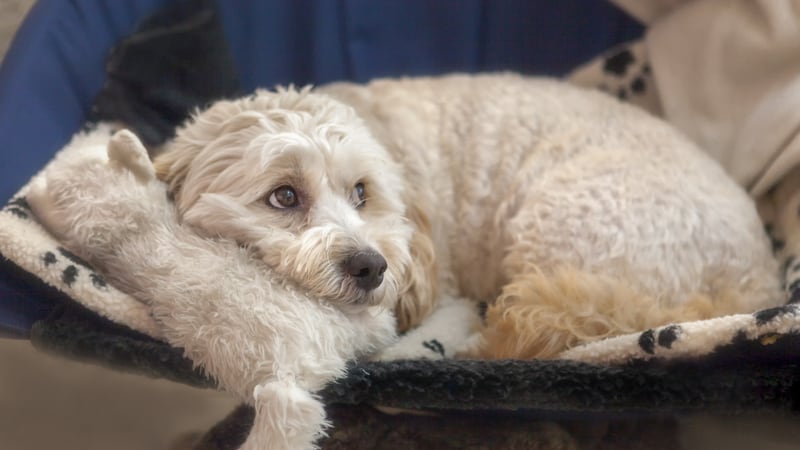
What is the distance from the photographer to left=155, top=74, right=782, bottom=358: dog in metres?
1.19

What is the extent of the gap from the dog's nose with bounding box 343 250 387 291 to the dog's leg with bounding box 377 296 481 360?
0.56 feet

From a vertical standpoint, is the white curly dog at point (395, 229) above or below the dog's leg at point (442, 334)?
above

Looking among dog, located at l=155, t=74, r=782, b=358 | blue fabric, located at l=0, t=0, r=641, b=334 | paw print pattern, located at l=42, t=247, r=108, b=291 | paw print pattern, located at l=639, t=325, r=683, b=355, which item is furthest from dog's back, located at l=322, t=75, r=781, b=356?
paw print pattern, located at l=42, t=247, r=108, b=291

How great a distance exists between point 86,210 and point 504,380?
0.69 meters

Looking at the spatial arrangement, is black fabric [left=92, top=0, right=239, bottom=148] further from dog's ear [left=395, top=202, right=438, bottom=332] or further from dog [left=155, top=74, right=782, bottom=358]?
dog's ear [left=395, top=202, right=438, bottom=332]

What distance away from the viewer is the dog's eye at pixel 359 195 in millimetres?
1292

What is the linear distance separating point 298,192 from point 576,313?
50 centimetres

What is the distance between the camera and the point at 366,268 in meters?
1.12

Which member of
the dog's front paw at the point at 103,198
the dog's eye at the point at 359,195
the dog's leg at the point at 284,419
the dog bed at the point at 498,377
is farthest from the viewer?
the dog's eye at the point at 359,195

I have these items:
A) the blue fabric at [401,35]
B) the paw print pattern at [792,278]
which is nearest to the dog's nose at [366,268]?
the paw print pattern at [792,278]

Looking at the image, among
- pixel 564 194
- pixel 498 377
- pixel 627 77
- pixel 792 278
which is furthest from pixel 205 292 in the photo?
pixel 627 77

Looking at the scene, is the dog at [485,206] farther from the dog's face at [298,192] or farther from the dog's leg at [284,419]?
the dog's leg at [284,419]

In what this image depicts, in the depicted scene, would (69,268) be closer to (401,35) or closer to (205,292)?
(205,292)

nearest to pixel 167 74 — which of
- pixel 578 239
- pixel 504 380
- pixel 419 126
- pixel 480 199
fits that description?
pixel 419 126
